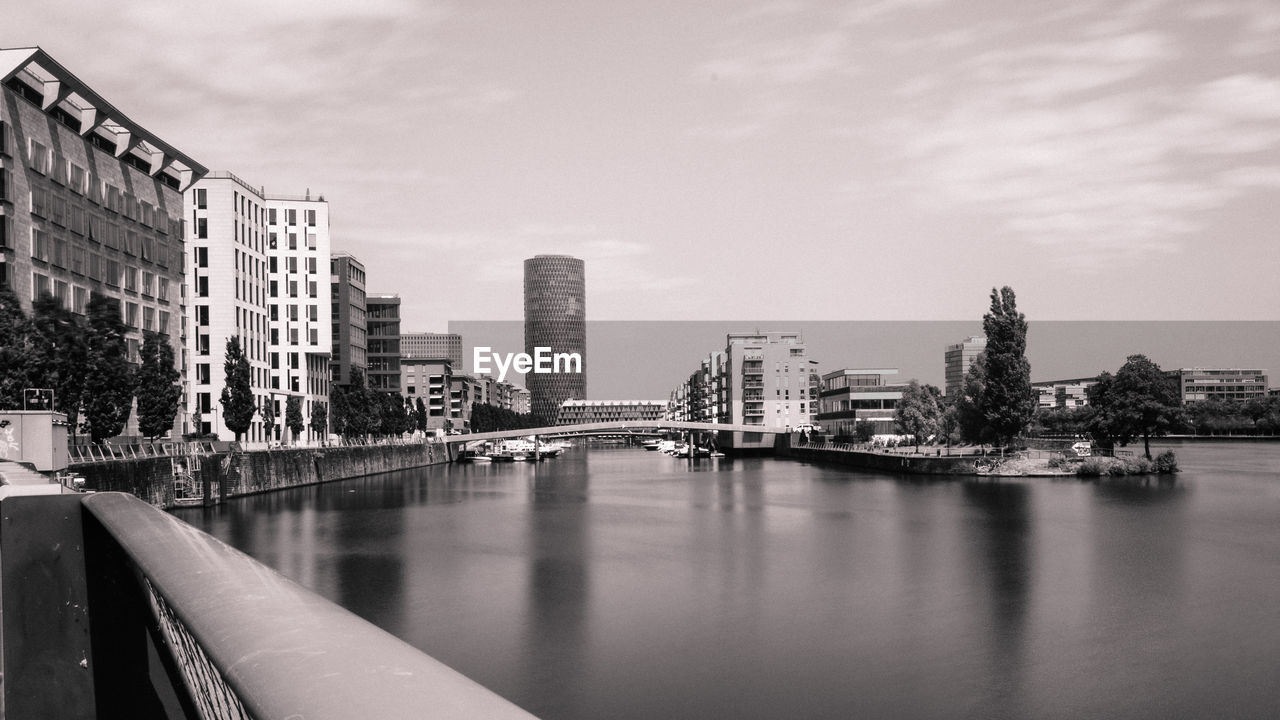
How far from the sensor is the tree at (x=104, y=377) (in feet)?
144

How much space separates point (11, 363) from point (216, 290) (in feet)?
167

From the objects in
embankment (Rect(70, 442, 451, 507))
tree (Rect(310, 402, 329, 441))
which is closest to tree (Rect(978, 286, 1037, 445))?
embankment (Rect(70, 442, 451, 507))

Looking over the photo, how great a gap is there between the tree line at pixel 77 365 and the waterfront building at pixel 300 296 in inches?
2002

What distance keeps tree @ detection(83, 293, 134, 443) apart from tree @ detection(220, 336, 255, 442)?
2511cm

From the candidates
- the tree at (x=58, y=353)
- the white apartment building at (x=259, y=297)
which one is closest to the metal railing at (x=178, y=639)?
the tree at (x=58, y=353)

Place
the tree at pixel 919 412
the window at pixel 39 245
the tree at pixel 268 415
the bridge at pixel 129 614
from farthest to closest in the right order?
the tree at pixel 919 412 → the tree at pixel 268 415 → the window at pixel 39 245 → the bridge at pixel 129 614

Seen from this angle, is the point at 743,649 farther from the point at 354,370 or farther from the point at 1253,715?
the point at 354,370

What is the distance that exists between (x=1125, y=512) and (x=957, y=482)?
2467cm

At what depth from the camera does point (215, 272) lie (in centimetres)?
8506

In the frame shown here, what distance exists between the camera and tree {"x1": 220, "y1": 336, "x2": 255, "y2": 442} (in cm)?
7312

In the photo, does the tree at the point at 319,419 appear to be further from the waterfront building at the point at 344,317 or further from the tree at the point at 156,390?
the tree at the point at 156,390

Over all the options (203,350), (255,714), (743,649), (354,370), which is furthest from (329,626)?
(354,370)

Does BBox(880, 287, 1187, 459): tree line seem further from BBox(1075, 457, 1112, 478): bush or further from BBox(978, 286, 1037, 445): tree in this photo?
BBox(1075, 457, 1112, 478): bush

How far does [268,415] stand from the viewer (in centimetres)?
9156
